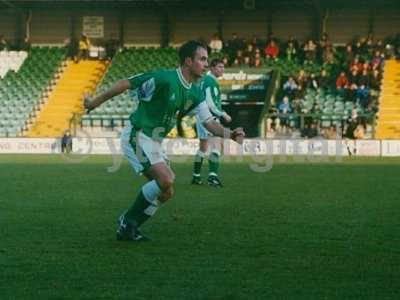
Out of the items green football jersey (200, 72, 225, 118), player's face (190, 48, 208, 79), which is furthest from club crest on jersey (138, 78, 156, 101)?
green football jersey (200, 72, 225, 118)

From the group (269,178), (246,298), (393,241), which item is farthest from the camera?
(269,178)

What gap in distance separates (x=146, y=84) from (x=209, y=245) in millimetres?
1654

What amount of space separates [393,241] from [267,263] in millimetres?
1868

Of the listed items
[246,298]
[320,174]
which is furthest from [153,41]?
[246,298]

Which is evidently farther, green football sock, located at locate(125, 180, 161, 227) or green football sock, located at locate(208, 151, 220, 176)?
green football sock, located at locate(208, 151, 220, 176)

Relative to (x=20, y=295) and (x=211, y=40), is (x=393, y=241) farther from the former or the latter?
(x=211, y=40)

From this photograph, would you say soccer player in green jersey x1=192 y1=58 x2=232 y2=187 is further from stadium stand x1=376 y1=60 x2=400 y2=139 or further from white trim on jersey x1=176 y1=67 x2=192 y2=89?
stadium stand x1=376 y1=60 x2=400 y2=139

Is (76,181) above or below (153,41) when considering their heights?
below

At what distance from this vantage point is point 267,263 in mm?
7395

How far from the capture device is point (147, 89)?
865 centimetres

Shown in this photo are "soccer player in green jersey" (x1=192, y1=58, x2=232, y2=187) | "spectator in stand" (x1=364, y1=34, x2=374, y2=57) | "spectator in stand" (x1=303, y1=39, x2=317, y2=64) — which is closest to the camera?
"soccer player in green jersey" (x1=192, y1=58, x2=232, y2=187)

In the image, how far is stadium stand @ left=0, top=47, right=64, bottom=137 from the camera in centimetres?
3988

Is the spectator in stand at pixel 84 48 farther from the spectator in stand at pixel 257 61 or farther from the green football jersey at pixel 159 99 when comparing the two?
the green football jersey at pixel 159 99

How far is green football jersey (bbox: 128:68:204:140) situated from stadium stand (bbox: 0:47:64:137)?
3088 cm
